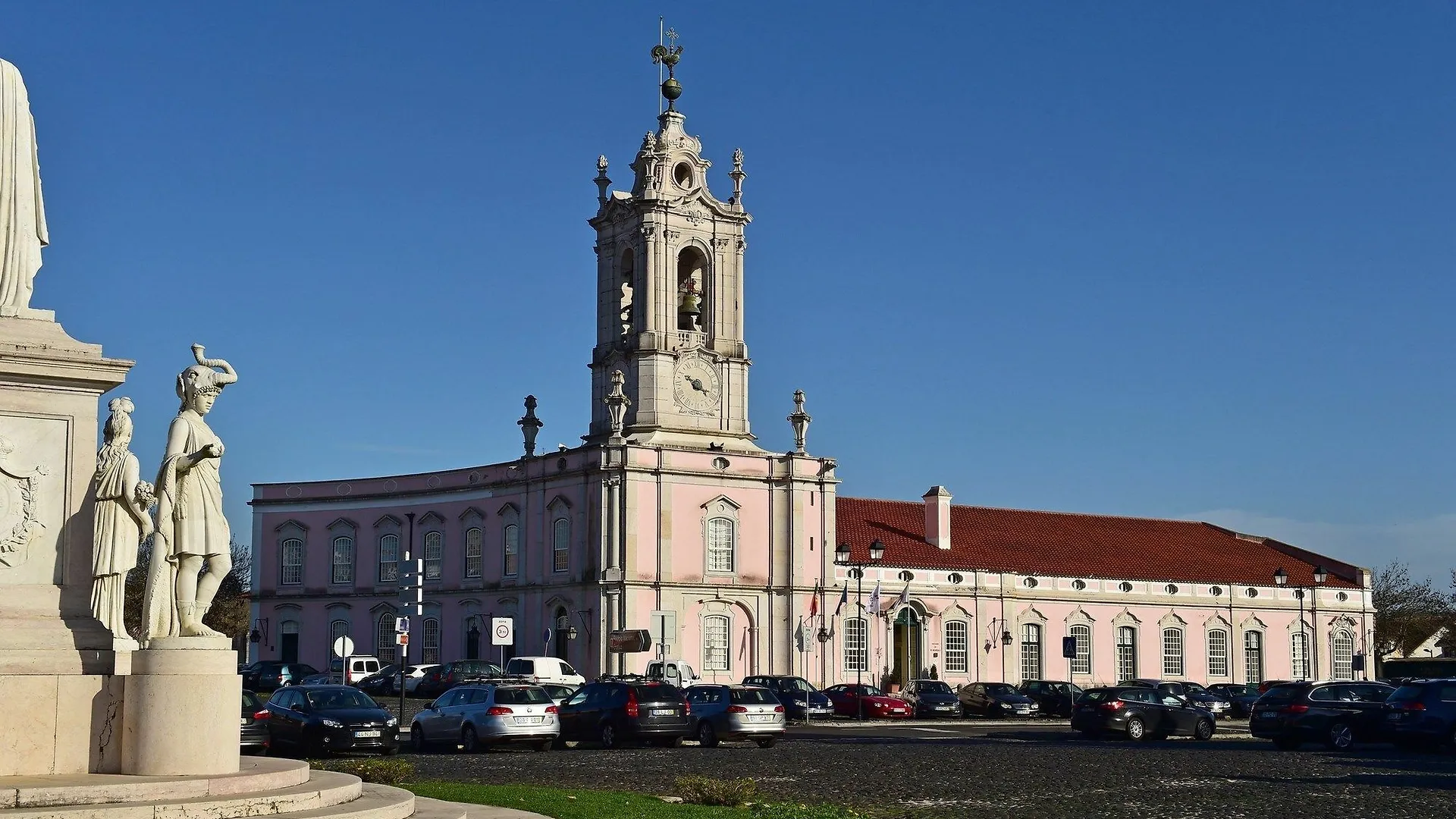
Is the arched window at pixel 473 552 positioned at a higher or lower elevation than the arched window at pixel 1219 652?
higher

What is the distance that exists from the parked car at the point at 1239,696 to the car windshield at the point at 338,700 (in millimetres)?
32899

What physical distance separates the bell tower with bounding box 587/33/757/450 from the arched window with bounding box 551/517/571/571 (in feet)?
10.8

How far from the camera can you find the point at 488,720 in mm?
Answer: 31812

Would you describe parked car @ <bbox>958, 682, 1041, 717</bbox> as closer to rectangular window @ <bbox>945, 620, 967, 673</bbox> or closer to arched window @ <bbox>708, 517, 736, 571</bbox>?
rectangular window @ <bbox>945, 620, 967, 673</bbox>

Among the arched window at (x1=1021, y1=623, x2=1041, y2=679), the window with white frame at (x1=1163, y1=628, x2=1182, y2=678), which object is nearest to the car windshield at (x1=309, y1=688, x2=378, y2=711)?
the arched window at (x1=1021, y1=623, x2=1041, y2=679)

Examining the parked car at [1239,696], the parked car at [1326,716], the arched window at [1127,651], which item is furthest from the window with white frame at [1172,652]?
the parked car at [1326,716]

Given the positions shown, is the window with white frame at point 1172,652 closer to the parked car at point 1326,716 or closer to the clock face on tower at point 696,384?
the clock face on tower at point 696,384

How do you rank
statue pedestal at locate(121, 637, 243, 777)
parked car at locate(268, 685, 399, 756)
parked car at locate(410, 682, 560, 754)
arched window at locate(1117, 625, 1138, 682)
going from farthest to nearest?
arched window at locate(1117, 625, 1138, 682) → parked car at locate(410, 682, 560, 754) → parked car at locate(268, 685, 399, 756) → statue pedestal at locate(121, 637, 243, 777)

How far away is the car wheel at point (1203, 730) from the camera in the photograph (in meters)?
38.9

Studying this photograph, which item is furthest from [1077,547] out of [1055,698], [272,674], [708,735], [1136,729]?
[708,735]

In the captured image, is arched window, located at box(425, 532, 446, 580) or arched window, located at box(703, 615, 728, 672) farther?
arched window, located at box(425, 532, 446, 580)

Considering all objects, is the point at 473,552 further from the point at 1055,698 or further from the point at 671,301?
the point at 1055,698

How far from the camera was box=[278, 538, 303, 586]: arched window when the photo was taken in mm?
70062

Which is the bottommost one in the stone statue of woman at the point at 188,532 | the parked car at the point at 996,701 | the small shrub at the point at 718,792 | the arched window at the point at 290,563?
the parked car at the point at 996,701
